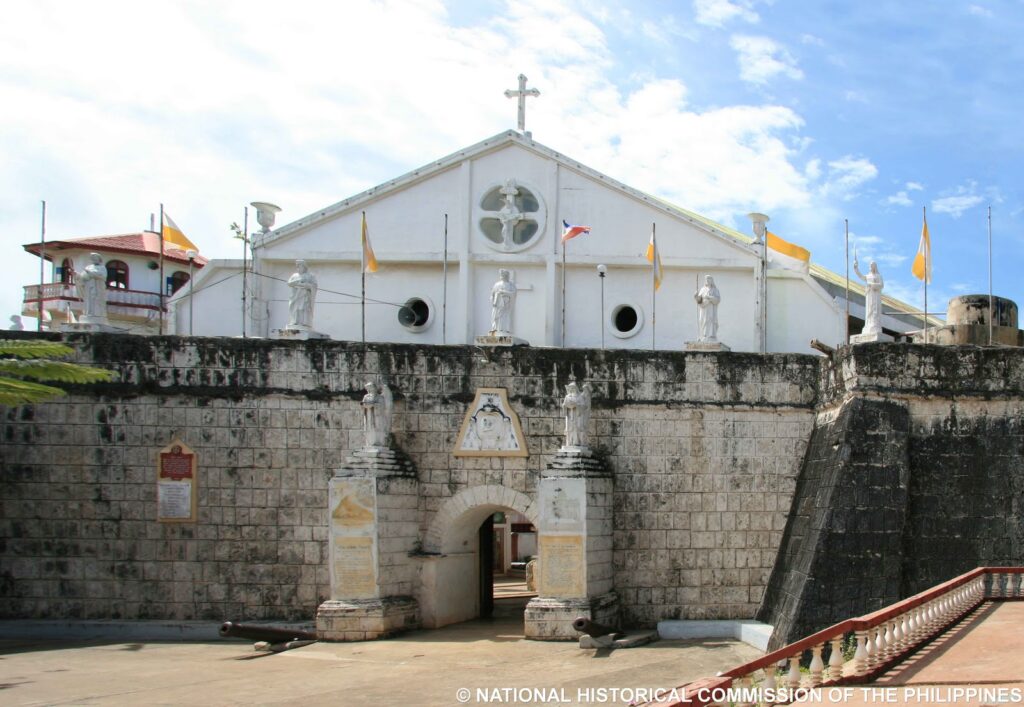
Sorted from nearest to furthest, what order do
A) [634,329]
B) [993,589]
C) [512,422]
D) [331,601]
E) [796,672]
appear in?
[796,672] < [993,589] < [331,601] < [512,422] < [634,329]

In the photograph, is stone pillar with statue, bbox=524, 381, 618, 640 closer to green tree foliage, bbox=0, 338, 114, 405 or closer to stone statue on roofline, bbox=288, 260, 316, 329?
stone statue on roofline, bbox=288, 260, 316, 329

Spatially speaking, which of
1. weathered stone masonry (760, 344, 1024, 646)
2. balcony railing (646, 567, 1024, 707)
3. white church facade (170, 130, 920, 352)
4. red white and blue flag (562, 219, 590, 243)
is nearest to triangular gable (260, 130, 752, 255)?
white church facade (170, 130, 920, 352)

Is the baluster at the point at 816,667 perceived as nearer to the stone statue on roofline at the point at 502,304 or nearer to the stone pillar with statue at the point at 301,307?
the stone statue on roofline at the point at 502,304

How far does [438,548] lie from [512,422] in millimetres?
2441

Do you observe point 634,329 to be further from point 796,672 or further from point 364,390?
point 796,672

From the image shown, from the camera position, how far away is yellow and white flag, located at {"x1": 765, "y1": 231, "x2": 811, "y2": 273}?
22.8 metres

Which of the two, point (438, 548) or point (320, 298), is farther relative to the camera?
point (320, 298)

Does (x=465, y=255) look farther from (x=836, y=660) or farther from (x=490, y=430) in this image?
(x=836, y=660)

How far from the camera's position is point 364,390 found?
57.0 feet

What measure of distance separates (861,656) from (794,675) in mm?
921

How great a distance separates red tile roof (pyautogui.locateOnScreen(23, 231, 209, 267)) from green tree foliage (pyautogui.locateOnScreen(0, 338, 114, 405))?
1506 centimetres

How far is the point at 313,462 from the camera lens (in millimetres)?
17328

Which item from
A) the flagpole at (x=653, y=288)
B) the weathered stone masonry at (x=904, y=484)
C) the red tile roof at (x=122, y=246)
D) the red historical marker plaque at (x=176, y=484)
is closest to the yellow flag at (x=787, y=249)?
the flagpole at (x=653, y=288)

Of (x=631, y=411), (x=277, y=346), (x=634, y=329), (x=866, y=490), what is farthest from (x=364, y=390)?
(x=866, y=490)
